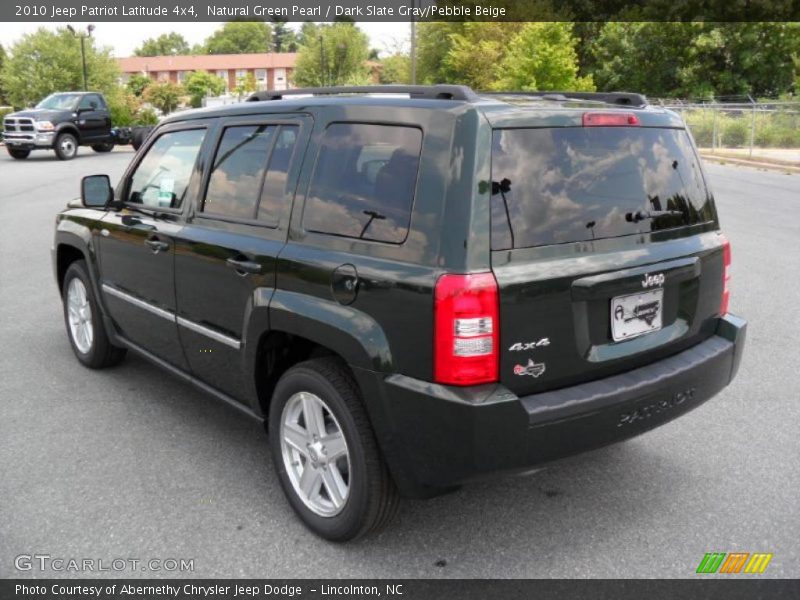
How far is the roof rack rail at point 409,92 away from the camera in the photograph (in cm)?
288

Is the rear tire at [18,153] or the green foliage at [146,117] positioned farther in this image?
the green foliage at [146,117]

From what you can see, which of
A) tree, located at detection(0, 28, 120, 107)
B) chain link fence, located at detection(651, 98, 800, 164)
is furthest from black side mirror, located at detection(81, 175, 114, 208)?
tree, located at detection(0, 28, 120, 107)

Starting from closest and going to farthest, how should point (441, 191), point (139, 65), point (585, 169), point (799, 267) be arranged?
point (441, 191)
point (585, 169)
point (799, 267)
point (139, 65)

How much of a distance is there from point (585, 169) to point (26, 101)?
55.2 metres

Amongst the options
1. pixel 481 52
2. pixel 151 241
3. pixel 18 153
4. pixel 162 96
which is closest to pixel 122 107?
pixel 18 153

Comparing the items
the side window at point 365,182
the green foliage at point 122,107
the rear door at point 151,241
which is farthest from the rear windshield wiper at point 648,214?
the green foliage at point 122,107

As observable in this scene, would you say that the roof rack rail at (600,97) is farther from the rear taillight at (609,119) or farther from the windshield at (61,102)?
the windshield at (61,102)

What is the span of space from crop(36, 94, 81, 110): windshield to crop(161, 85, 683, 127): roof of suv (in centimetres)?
2507

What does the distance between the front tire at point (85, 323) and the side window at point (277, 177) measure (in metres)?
2.12

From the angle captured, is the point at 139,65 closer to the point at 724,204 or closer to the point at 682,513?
the point at 724,204

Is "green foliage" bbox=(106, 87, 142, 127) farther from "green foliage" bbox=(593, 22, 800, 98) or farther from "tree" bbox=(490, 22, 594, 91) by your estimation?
"green foliage" bbox=(593, 22, 800, 98)

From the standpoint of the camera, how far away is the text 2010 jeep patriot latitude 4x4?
Answer: 106 inches

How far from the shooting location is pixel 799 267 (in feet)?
27.9

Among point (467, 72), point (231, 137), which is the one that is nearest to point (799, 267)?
point (231, 137)
